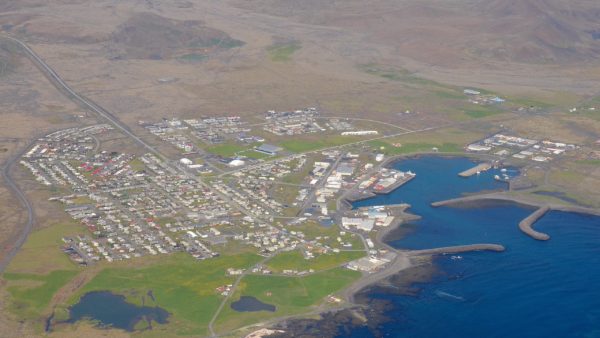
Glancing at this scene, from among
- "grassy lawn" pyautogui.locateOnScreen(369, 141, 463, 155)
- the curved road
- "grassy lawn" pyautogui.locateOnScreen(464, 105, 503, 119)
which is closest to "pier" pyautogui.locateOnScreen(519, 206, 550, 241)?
"grassy lawn" pyautogui.locateOnScreen(369, 141, 463, 155)

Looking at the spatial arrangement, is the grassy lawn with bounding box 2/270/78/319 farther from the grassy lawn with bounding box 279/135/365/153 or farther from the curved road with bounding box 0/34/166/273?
the grassy lawn with bounding box 279/135/365/153

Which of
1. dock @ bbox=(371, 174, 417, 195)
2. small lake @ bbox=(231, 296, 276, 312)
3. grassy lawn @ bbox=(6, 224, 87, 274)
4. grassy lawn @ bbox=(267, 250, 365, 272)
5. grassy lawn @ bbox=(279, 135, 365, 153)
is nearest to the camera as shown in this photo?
small lake @ bbox=(231, 296, 276, 312)

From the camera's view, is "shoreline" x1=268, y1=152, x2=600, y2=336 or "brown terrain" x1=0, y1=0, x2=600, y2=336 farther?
"brown terrain" x1=0, y1=0, x2=600, y2=336

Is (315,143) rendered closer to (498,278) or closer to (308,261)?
(308,261)

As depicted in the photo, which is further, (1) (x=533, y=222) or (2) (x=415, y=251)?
(1) (x=533, y=222)

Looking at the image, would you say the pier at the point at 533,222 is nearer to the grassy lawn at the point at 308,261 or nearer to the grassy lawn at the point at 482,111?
the grassy lawn at the point at 308,261

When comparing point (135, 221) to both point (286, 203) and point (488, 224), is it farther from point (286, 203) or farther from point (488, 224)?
point (488, 224)

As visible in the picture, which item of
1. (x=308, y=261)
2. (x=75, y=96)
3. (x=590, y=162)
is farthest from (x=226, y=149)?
(x=590, y=162)
